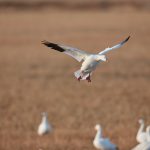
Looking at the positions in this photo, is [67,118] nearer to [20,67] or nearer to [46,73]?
[46,73]

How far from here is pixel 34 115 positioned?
568 inches

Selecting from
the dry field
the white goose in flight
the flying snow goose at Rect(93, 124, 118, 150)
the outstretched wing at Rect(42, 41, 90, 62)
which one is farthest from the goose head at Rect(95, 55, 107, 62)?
the dry field

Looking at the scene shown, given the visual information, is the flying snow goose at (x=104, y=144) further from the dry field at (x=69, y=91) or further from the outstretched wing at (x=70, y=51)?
the outstretched wing at (x=70, y=51)

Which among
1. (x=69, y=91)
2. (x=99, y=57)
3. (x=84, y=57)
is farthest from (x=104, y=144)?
(x=69, y=91)

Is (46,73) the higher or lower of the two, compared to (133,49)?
lower

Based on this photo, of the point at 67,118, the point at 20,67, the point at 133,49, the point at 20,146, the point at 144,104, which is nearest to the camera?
the point at 20,146

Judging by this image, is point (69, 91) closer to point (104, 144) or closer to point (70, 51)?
point (104, 144)

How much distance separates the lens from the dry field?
39.6 ft

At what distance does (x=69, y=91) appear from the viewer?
59.8 feet

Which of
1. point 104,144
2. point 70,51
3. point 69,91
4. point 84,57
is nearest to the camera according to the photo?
point 70,51

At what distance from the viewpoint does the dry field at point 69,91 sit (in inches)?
476

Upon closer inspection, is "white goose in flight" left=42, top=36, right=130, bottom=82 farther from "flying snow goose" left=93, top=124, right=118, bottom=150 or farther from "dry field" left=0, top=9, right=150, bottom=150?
"dry field" left=0, top=9, right=150, bottom=150

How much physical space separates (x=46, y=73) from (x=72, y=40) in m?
13.0

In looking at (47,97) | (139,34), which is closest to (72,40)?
(139,34)
